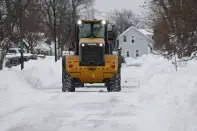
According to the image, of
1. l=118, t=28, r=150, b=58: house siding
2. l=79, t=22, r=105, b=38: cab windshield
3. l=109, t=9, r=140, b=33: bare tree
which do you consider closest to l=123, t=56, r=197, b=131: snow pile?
l=79, t=22, r=105, b=38: cab windshield

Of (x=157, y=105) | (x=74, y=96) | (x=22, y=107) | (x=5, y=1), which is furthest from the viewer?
(x=5, y=1)

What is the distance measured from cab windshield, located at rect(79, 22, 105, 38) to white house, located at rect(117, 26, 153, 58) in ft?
294

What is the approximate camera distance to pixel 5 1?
25.5m

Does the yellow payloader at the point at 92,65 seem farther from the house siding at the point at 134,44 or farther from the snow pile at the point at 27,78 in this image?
the house siding at the point at 134,44

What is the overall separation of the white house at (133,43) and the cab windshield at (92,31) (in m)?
89.5

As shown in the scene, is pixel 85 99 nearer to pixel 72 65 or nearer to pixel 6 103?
pixel 6 103

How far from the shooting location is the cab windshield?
2222 cm

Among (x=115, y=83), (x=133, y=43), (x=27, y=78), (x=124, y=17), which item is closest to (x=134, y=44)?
(x=133, y=43)

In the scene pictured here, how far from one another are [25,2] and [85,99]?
11835mm

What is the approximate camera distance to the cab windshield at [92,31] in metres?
22.2

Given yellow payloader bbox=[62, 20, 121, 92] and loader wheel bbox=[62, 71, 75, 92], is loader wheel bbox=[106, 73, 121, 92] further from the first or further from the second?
loader wheel bbox=[62, 71, 75, 92]

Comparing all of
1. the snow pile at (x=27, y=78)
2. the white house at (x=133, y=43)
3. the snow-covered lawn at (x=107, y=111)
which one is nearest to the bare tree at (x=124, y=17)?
the white house at (x=133, y=43)

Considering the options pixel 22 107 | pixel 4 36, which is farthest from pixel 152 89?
pixel 4 36

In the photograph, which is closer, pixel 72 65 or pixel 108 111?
pixel 108 111
